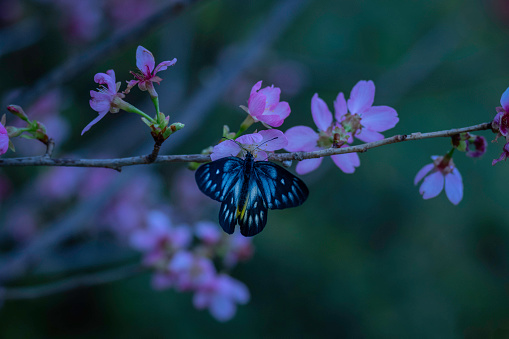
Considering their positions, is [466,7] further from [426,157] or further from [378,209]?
[378,209]

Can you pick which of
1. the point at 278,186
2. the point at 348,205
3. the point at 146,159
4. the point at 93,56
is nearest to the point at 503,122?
the point at 278,186

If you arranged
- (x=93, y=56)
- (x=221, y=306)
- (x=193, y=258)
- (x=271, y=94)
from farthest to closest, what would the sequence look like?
(x=221, y=306), (x=193, y=258), (x=93, y=56), (x=271, y=94)

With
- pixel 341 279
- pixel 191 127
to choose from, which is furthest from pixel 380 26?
pixel 191 127

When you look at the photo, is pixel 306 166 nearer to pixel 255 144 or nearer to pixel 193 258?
pixel 255 144

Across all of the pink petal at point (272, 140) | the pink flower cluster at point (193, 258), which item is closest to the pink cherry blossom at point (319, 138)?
the pink petal at point (272, 140)

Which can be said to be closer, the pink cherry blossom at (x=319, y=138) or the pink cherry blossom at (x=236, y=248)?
the pink cherry blossom at (x=319, y=138)

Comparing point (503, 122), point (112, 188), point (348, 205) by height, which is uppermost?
point (348, 205)

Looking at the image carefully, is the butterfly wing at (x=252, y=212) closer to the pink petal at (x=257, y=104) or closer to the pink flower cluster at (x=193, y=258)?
the pink petal at (x=257, y=104)
